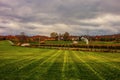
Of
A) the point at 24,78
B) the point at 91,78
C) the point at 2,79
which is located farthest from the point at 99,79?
the point at 2,79

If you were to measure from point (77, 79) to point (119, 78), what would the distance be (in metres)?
3.34

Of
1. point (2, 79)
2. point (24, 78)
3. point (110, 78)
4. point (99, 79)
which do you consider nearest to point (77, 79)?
point (99, 79)

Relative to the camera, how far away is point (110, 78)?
16375mm

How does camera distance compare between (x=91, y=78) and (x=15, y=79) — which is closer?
(x=15, y=79)

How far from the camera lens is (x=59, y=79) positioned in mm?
15578

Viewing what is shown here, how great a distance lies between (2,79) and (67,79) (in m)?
4.59

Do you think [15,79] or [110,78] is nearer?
[15,79]

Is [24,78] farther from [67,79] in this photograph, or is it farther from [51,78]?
[67,79]

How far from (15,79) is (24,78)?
0.73 meters

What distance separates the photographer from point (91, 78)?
16.3 metres

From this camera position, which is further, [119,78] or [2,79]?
[119,78]

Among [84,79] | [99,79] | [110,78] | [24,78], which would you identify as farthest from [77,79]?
[24,78]

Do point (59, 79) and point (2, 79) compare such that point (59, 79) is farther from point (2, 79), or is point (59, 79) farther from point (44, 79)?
point (2, 79)

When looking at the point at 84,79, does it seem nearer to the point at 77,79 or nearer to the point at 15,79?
the point at 77,79
